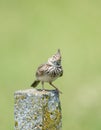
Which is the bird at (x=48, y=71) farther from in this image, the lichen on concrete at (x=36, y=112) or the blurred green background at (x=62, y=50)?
the blurred green background at (x=62, y=50)

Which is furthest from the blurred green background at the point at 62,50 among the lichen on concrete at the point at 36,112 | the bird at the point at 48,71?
the lichen on concrete at the point at 36,112

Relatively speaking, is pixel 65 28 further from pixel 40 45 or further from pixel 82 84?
pixel 82 84

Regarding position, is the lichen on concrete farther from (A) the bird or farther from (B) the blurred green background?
(B) the blurred green background

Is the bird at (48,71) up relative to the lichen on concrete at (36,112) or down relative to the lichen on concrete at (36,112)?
up

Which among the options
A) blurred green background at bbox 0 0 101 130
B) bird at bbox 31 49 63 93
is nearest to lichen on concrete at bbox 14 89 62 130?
bird at bbox 31 49 63 93

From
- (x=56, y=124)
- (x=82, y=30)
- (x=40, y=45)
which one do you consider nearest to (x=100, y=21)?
(x=82, y=30)

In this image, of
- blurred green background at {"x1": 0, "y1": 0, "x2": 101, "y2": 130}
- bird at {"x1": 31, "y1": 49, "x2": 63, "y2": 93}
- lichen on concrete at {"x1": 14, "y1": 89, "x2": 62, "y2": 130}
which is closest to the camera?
Answer: lichen on concrete at {"x1": 14, "y1": 89, "x2": 62, "y2": 130}
